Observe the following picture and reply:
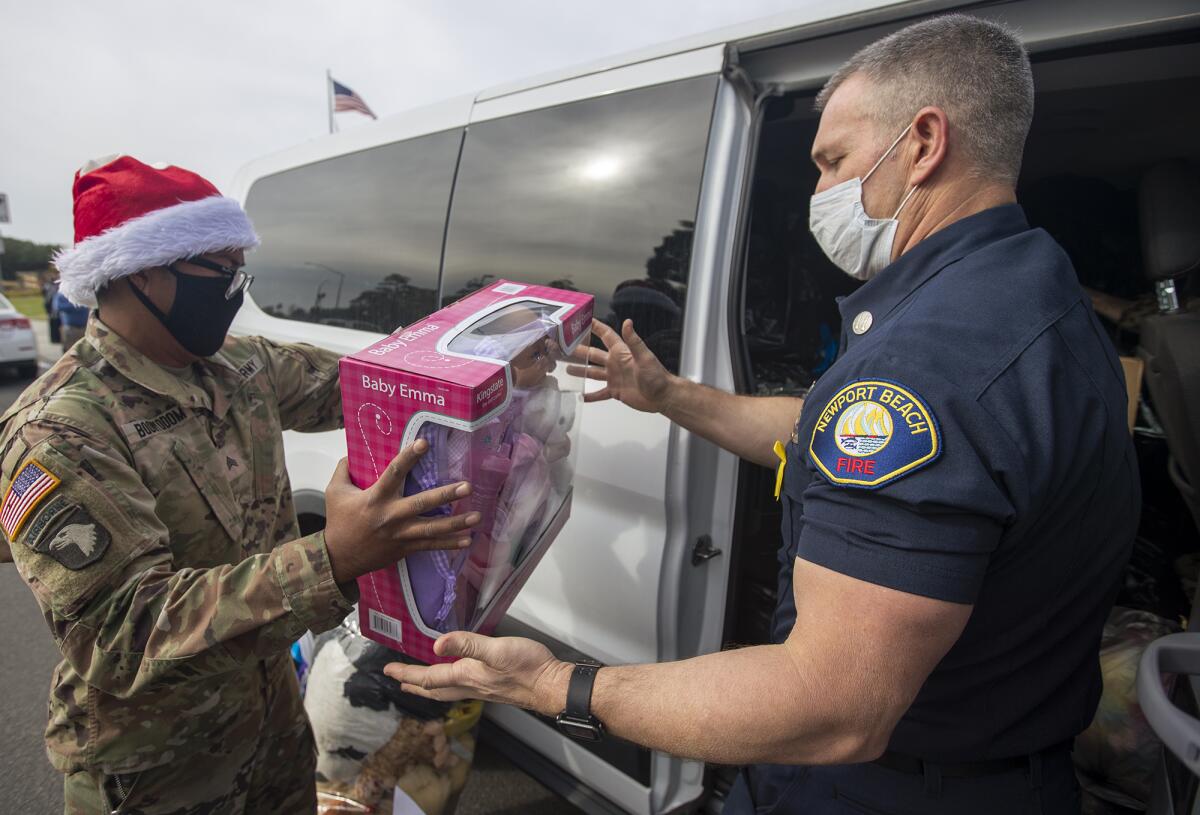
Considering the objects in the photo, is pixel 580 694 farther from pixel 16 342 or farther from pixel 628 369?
pixel 16 342

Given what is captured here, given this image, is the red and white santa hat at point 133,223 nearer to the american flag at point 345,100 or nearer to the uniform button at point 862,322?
the uniform button at point 862,322

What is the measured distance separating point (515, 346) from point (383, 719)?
1.29 m

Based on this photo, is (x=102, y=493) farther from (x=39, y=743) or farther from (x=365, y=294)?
(x=39, y=743)

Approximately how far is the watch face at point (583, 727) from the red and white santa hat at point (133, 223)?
46.3 inches

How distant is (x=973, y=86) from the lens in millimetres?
1021

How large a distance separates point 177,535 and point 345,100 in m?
5.65

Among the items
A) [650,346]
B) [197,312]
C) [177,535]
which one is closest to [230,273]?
[197,312]

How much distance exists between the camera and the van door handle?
1588mm

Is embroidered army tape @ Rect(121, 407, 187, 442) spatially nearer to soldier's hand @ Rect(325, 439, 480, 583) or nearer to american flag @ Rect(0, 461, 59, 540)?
american flag @ Rect(0, 461, 59, 540)

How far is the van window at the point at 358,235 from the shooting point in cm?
214

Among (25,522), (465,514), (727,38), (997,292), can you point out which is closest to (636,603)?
(465,514)

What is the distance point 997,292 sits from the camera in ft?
3.00

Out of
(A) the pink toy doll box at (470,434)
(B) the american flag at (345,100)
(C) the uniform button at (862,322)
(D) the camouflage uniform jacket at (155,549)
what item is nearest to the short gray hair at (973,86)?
(C) the uniform button at (862,322)

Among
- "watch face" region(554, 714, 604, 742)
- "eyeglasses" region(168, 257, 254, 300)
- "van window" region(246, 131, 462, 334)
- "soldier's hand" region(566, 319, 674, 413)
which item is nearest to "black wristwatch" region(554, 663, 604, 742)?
"watch face" region(554, 714, 604, 742)
